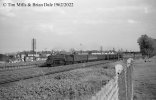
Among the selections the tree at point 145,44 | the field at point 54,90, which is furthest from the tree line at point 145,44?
the field at point 54,90

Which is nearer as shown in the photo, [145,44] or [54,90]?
[54,90]

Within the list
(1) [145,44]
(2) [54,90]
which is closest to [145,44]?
(1) [145,44]

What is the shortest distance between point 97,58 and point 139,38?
6534cm

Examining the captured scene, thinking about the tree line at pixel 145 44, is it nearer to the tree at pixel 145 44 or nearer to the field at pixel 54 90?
the tree at pixel 145 44

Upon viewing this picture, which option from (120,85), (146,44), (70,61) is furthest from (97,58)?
(146,44)

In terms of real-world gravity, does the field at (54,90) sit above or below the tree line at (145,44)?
below

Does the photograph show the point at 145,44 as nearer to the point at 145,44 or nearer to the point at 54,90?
the point at 145,44

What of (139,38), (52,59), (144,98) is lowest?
(144,98)

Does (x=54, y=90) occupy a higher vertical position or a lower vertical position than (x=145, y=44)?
lower

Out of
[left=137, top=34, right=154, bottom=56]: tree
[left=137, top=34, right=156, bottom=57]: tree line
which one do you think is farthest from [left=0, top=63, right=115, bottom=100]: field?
[left=137, top=34, right=154, bottom=56]: tree

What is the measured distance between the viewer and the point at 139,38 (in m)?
116

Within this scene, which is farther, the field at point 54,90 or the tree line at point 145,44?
the tree line at point 145,44

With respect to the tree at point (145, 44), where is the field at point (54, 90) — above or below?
below

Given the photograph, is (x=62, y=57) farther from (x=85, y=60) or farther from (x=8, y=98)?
(x=8, y=98)
